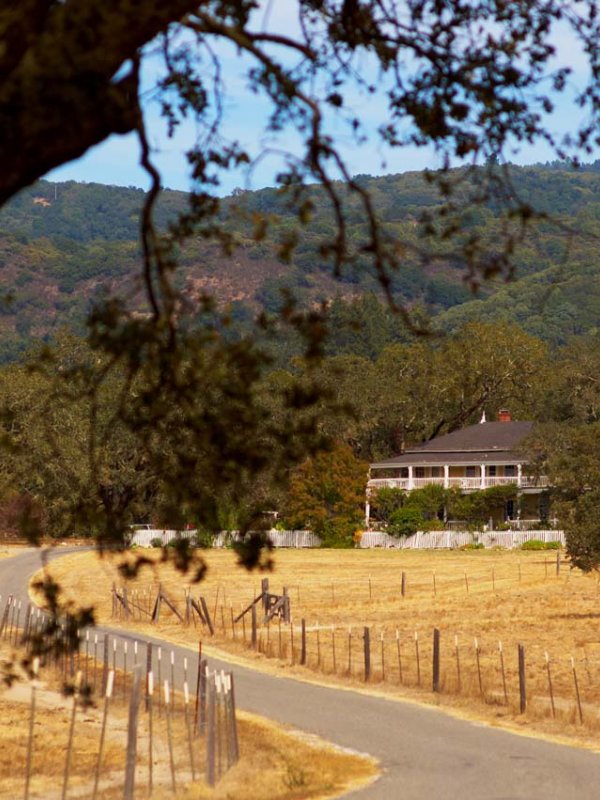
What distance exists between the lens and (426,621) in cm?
4578

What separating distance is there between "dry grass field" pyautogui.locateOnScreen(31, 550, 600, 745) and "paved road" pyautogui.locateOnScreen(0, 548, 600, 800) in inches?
51.5

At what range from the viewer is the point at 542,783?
63.7 feet

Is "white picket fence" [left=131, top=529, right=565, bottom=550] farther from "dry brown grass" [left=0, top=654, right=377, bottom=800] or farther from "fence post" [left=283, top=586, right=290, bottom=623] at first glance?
"dry brown grass" [left=0, top=654, right=377, bottom=800]

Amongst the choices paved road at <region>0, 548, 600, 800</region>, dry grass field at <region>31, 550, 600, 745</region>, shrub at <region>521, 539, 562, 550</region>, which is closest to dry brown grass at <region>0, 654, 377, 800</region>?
paved road at <region>0, 548, 600, 800</region>

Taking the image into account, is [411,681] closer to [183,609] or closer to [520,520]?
[183,609]

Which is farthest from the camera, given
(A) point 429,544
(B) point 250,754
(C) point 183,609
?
(A) point 429,544

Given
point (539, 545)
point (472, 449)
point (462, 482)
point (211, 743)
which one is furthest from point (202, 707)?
point (472, 449)

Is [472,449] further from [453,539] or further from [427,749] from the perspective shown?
Answer: [427,749]

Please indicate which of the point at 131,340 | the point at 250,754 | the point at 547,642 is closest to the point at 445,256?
the point at 131,340

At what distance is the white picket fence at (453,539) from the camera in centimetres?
8531

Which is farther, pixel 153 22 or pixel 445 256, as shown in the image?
pixel 445 256

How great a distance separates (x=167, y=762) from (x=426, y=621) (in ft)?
80.9

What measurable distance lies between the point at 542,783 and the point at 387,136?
40.0 feet

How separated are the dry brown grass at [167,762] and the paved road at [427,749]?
25.9 inches
